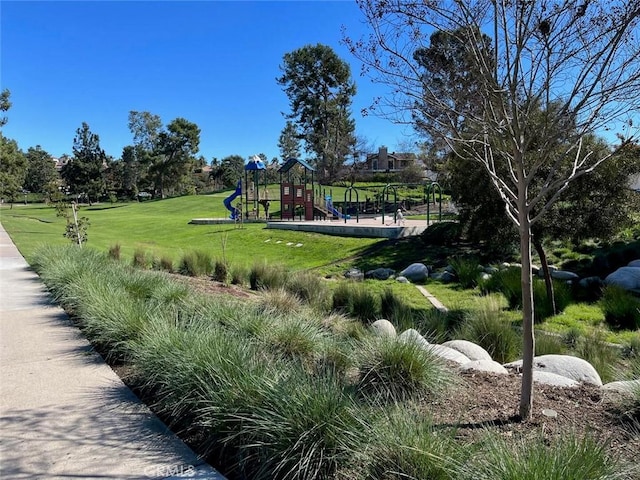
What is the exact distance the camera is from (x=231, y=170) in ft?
242

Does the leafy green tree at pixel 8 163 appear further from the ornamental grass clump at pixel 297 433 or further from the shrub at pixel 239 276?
the ornamental grass clump at pixel 297 433

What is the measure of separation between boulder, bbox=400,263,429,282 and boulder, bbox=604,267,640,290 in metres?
4.16

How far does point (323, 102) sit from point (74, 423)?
5241 cm

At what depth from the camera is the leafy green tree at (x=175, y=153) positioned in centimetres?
6109

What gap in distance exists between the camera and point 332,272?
14.0 metres

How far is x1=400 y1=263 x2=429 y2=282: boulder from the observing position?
12664 mm

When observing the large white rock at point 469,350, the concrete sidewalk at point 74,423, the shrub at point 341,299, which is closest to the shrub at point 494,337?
the large white rock at point 469,350

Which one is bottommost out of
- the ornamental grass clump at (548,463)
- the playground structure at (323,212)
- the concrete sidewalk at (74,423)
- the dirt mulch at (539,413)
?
the concrete sidewalk at (74,423)

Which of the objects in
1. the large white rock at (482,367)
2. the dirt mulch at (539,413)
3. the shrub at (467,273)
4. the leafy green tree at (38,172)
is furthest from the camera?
the leafy green tree at (38,172)

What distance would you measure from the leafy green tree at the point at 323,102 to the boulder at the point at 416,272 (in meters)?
41.3

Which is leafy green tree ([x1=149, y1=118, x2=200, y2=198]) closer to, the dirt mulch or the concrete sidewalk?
the concrete sidewalk

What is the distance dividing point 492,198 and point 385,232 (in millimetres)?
8423

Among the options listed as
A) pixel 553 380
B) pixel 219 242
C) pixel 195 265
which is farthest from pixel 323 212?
pixel 553 380

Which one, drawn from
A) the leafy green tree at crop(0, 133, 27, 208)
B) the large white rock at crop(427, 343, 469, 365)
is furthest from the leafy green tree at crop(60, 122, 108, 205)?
the large white rock at crop(427, 343, 469, 365)
